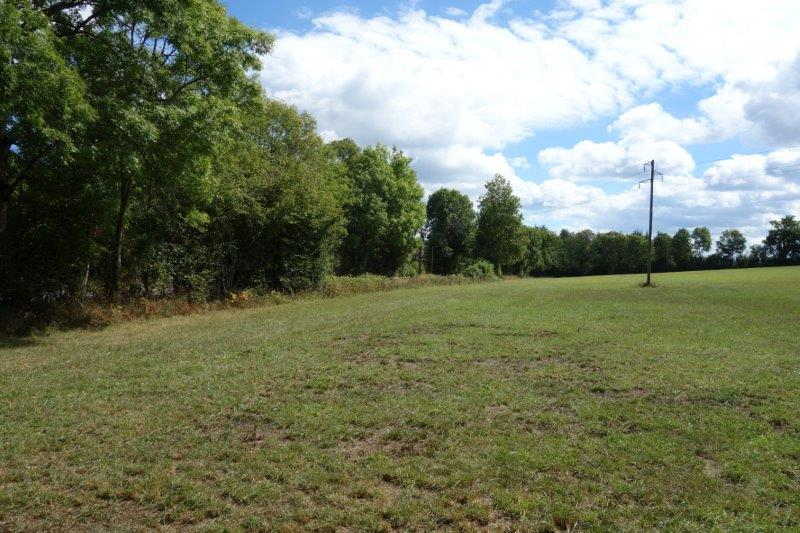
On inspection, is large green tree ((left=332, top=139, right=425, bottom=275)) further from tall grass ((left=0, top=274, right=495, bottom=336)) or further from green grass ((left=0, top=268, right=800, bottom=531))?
green grass ((left=0, top=268, right=800, bottom=531))

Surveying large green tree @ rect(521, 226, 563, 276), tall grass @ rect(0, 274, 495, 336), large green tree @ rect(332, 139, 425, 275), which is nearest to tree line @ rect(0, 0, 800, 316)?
tall grass @ rect(0, 274, 495, 336)

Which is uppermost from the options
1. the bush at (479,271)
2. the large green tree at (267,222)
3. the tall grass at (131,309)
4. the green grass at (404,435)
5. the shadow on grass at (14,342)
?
the large green tree at (267,222)

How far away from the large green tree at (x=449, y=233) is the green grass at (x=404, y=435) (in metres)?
60.4

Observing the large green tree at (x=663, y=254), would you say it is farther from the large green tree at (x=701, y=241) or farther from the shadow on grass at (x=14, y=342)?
the shadow on grass at (x=14, y=342)

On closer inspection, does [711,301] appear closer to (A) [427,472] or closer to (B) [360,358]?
(B) [360,358]

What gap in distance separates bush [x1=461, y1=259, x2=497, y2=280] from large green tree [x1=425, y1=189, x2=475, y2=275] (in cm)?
853

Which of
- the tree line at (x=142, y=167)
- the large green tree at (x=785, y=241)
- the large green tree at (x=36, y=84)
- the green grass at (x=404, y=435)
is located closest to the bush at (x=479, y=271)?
the tree line at (x=142, y=167)

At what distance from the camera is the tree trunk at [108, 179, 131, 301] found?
17.7 meters

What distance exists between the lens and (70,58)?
13.5m

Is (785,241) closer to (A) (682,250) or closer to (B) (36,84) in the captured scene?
(A) (682,250)

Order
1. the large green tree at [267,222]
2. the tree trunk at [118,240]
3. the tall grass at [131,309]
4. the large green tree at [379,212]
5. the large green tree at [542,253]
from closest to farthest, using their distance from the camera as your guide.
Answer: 1. the tall grass at [131,309]
2. the tree trunk at [118,240]
3. the large green tree at [267,222]
4. the large green tree at [379,212]
5. the large green tree at [542,253]

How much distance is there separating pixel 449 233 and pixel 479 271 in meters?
15.1

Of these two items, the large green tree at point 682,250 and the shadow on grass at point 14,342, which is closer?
the shadow on grass at point 14,342

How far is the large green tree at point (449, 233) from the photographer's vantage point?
73.2 meters
